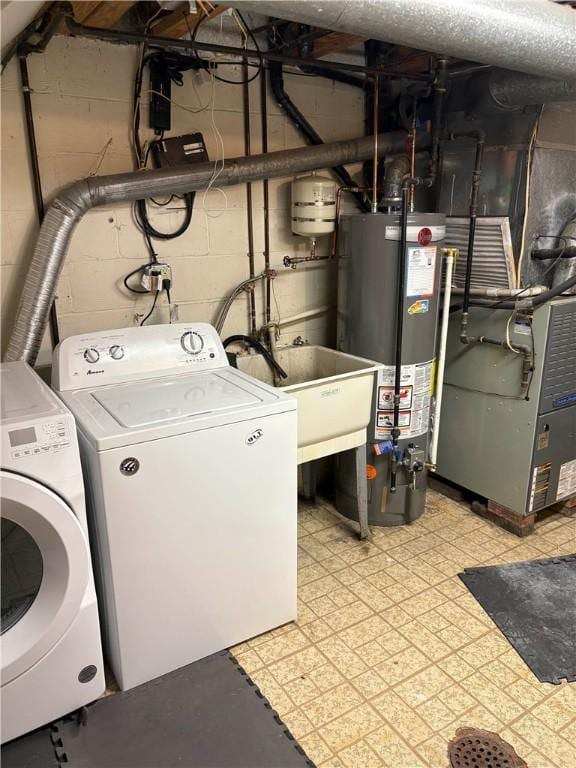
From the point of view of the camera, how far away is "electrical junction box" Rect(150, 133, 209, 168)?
2.33m

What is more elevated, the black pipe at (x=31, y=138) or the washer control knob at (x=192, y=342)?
the black pipe at (x=31, y=138)

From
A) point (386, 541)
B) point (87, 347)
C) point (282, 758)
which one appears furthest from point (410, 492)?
point (87, 347)

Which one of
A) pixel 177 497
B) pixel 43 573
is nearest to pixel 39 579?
pixel 43 573

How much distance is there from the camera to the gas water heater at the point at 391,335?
94.3 inches

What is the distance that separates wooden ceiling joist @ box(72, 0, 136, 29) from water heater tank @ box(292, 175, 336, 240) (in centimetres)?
98

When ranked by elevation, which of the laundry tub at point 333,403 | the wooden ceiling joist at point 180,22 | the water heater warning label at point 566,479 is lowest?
the water heater warning label at point 566,479

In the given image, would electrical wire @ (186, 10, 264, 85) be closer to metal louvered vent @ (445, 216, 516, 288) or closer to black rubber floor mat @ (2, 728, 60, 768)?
metal louvered vent @ (445, 216, 516, 288)

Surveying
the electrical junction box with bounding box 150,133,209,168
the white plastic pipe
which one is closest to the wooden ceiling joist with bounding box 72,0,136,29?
the electrical junction box with bounding box 150,133,209,168

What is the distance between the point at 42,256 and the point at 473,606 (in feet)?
6.84

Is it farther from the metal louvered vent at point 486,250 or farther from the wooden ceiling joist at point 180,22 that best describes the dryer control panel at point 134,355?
the metal louvered vent at point 486,250

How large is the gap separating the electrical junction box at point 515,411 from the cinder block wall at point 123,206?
0.86 metres

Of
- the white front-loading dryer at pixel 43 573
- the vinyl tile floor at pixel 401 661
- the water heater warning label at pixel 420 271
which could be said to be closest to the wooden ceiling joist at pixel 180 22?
the water heater warning label at pixel 420 271

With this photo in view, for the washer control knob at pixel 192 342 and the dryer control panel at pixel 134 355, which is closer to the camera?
the dryer control panel at pixel 134 355

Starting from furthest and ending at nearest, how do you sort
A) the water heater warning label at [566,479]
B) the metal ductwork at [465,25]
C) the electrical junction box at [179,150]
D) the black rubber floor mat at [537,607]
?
the water heater warning label at [566,479] → the electrical junction box at [179,150] → the black rubber floor mat at [537,607] → the metal ductwork at [465,25]
